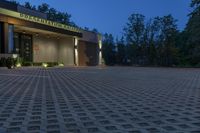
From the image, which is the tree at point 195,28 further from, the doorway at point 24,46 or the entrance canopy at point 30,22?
the doorway at point 24,46

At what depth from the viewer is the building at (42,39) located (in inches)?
1212

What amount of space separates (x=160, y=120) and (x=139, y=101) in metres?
2.56

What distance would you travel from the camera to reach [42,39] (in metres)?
43.4

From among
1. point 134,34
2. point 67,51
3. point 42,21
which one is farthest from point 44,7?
point 42,21

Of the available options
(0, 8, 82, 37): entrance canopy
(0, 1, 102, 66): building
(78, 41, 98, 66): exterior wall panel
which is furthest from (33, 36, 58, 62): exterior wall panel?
(78, 41, 98, 66): exterior wall panel

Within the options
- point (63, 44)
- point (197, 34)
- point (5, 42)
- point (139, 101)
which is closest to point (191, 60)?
point (197, 34)

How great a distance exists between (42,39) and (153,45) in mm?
19885

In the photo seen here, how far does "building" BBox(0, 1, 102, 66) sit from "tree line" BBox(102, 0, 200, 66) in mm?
6175

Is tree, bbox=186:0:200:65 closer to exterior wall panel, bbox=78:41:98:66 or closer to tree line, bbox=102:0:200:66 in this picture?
tree line, bbox=102:0:200:66

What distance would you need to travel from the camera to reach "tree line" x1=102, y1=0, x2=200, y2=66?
55.8 m

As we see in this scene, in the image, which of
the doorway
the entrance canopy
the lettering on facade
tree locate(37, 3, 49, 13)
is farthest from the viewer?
tree locate(37, 3, 49, 13)

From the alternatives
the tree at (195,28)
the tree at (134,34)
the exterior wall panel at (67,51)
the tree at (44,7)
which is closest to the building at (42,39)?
the exterior wall panel at (67,51)

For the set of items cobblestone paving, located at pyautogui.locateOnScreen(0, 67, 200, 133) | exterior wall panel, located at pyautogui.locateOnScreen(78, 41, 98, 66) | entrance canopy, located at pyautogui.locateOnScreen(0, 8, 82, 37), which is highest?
entrance canopy, located at pyautogui.locateOnScreen(0, 8, 82, 37)

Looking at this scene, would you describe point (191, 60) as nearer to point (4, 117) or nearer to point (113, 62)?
point (113, 62)
